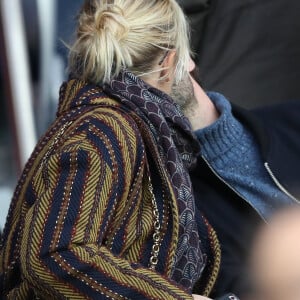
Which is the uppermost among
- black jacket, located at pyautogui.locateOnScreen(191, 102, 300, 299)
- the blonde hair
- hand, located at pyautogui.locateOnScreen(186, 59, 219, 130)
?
the blonde hair

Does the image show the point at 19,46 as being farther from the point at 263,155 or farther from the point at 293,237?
the point at 293,237

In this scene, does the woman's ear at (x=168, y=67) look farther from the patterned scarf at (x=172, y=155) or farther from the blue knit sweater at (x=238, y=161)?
the blue knit sweater at (x=238, y=161)

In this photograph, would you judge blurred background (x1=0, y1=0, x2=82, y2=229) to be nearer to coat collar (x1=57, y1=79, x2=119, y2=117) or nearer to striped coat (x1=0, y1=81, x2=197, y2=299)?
coat collar (x1=57, y1=79, x2=119, y2=117)

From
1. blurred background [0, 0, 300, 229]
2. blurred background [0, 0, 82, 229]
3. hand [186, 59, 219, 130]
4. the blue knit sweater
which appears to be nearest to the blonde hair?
hand [186, 59, 219, 130]

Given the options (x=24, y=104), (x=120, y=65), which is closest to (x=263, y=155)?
(x=120, y=65)

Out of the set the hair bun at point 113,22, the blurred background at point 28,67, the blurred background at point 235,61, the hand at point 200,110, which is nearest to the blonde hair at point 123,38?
the hair bun at point 113,22

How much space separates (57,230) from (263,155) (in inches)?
27.5

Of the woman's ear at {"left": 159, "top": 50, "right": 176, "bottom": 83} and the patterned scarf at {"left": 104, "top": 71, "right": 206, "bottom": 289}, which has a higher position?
the woman's ear at {"left": 159, "top": 50, "right": 176, "bottom": 83}

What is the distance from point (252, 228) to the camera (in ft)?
5.37

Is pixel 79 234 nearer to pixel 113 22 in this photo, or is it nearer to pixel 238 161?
pixel 113 22

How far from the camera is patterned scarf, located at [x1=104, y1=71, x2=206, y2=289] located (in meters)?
1.37

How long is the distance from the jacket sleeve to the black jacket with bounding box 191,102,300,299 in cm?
34

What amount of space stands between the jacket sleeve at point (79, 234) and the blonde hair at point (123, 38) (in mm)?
223

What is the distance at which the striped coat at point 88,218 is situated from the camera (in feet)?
3.91
